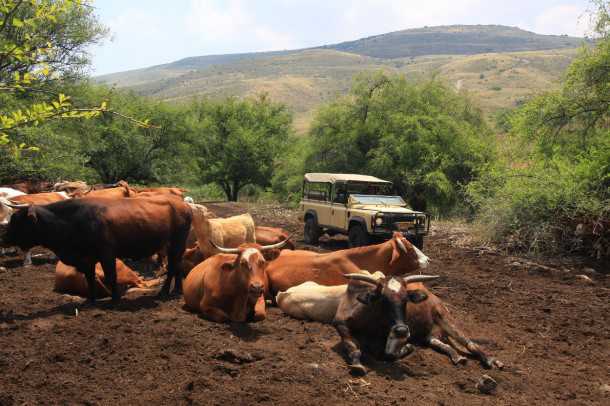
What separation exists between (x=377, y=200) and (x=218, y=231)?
4656mm

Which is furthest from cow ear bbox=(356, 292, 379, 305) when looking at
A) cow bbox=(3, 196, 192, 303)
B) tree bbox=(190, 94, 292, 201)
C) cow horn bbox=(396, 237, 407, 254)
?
tree bbox=(190, 94, 292, 201)

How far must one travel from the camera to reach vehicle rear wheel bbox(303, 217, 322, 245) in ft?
49.8

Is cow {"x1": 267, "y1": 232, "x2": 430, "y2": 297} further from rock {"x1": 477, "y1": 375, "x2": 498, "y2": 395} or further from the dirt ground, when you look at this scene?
rock {"x1": 477, "y1": 375, "x2": 498, "y2": 395}

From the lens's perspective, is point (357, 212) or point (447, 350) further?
point (357, 212)

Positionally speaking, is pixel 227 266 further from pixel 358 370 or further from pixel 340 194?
pixel 340 194

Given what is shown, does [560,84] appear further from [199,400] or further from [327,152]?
[199,400]

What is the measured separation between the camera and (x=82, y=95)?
2694 cm

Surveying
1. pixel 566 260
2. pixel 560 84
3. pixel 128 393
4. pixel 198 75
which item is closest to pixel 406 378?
pixel 128 393

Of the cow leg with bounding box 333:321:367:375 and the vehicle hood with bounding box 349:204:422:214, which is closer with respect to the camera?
the cow leg with bounding box 333:321:367:375

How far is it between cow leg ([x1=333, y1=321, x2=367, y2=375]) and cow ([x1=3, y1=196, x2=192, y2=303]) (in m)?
3.44

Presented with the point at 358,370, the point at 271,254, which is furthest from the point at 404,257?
the point at 358,370

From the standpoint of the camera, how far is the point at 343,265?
8484mm

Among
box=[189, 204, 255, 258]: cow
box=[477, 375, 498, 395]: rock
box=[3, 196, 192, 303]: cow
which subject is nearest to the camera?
box=[477, 375, 498, 395]: rock

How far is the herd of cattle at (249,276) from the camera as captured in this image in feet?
21.2
